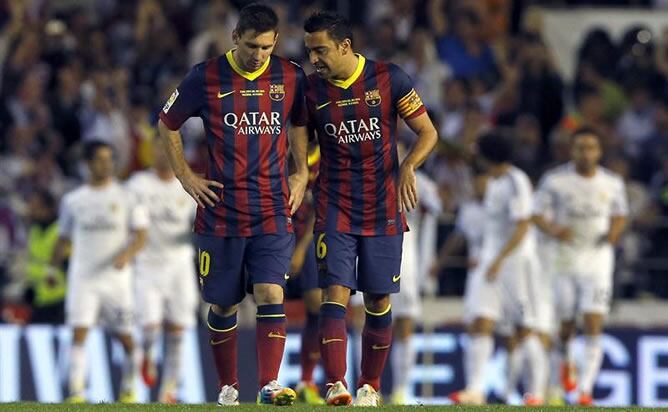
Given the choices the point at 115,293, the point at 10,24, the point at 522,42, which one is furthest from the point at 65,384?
the point at 522,42

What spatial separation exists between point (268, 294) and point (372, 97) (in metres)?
1.44

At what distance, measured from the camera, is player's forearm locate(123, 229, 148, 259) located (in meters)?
18.4

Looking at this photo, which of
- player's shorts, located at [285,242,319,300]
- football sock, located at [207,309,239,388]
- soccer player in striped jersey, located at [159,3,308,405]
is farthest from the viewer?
player's shorts, located at [285,242,319,300]

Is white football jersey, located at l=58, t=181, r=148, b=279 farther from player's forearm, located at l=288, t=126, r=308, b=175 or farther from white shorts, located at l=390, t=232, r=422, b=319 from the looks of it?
player's forearm, located at l=288, t=126, r=308, b=175

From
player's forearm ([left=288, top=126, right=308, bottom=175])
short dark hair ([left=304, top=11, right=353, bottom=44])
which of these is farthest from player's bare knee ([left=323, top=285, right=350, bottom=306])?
short dark hair ([left=304, top=11, right=353, bottom=44])

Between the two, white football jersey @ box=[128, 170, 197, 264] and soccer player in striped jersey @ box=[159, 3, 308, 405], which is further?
white football jersey @ box=[128, 170, 197, 264]

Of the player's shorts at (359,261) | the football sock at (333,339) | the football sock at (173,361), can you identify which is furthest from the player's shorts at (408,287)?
the football sock at (333,339)

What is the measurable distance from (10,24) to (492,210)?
24.3ft

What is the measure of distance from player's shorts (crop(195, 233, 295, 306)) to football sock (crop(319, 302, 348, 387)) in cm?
36

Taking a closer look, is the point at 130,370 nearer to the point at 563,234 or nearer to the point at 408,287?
the point at 408,287

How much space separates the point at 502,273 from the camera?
18766mm

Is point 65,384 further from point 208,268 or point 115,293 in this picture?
point 208,268

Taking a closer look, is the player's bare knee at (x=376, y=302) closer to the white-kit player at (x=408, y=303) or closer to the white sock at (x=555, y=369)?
the white-kit player at (x=408, y=303)

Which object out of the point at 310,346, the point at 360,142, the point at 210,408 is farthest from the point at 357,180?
the point at 310,346
